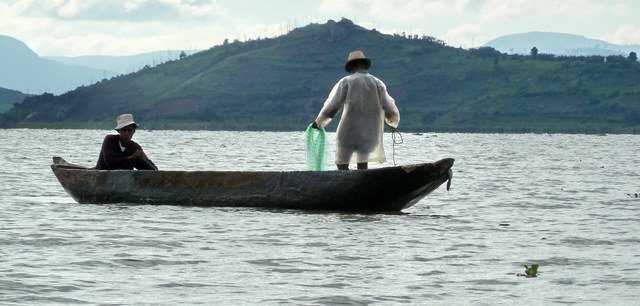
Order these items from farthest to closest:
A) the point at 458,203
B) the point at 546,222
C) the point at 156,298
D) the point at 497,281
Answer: the point at 458,203, the point at 546,222, the point at 497,281, the point at 156,298

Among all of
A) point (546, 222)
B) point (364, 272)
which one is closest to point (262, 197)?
point (546, 222)

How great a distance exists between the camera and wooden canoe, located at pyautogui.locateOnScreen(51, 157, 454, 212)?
1487cm

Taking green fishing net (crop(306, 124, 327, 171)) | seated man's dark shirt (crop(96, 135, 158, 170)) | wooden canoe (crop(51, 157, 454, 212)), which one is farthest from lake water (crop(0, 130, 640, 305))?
green fishing net (crop(306, 124, 327, 171))

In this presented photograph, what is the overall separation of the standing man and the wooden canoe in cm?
100

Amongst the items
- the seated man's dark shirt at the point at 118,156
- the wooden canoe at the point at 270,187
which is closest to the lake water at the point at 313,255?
the wooden canoe at the point at 270,187

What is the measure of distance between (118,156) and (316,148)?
298 cm

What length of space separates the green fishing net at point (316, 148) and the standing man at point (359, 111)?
10.4 inches

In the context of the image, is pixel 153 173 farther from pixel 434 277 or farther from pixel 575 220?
pixel 434 277

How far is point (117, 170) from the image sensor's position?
16219 mm

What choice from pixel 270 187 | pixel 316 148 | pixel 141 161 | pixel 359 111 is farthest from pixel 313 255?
pixel 141 161

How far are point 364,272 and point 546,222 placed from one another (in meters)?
6.24

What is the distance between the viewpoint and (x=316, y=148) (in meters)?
16.6

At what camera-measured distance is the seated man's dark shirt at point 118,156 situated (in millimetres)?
16594

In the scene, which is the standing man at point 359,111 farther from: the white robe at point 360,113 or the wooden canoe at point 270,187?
the wooden canoe at point 270,187
